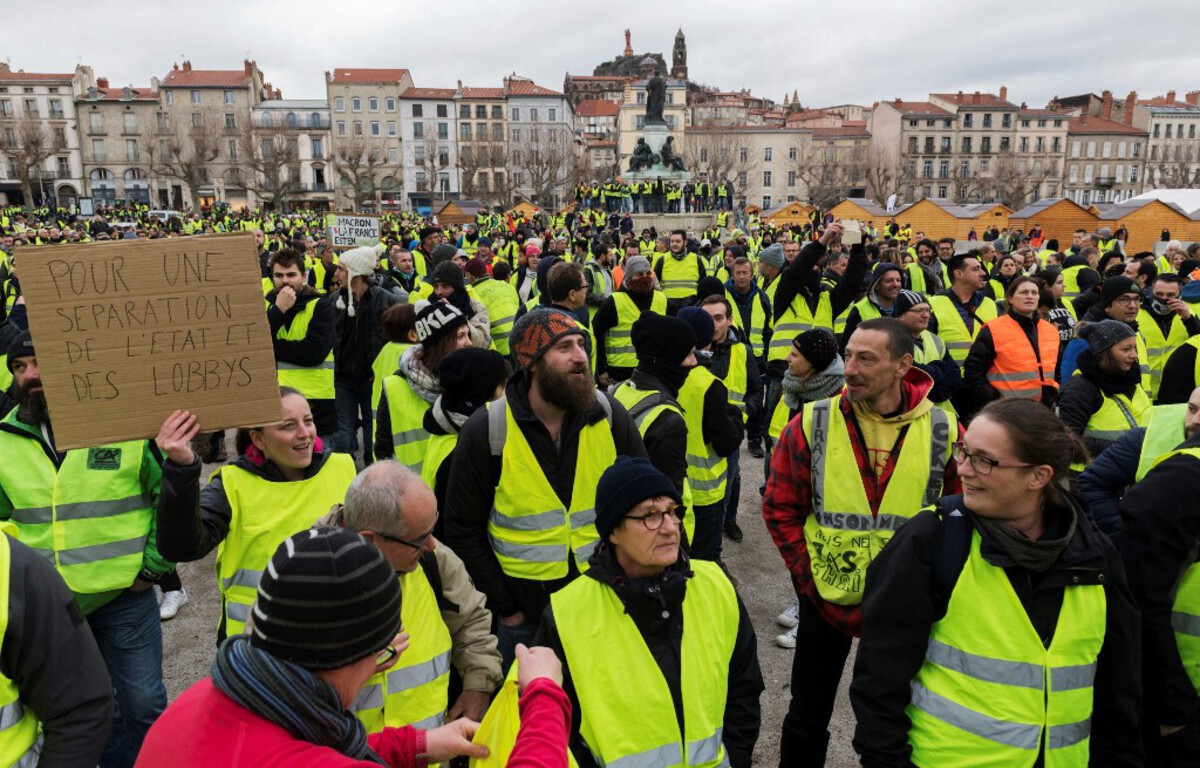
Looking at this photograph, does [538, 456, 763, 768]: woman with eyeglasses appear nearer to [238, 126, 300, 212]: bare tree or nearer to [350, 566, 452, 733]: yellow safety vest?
[350, 566, 452, 733]: yellow safety vest

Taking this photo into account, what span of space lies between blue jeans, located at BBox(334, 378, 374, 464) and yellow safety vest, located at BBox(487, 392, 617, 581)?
3748mm

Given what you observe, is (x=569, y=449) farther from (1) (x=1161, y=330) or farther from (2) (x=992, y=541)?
(1) (x=1161, y=330)

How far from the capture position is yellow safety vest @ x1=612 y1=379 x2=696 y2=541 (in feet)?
12.0

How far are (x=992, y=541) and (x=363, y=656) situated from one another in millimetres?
1676

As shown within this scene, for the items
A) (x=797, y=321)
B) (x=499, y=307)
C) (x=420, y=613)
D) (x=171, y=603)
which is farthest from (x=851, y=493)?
(x=499, y=307)

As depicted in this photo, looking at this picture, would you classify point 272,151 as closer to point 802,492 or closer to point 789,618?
point 789,618

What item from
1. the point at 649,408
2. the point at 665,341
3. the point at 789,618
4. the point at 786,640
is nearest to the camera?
the point at 649,408

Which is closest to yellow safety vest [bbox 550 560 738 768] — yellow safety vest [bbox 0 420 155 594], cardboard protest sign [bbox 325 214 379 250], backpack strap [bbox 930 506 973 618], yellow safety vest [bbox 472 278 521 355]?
backpack strap [bbox 930 506 973 618]

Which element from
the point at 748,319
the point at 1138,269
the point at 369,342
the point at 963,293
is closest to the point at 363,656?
the point at 369,342

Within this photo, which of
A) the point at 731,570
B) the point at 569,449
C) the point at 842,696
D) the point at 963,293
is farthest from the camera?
the point at 963,293

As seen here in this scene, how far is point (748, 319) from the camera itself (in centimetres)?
899

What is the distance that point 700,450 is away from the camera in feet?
14.9

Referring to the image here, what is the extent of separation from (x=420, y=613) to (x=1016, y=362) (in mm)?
4478

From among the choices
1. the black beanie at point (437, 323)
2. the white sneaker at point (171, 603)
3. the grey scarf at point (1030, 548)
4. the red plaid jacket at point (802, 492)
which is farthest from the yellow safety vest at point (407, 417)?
the grey scarf at point (1030, 548)
